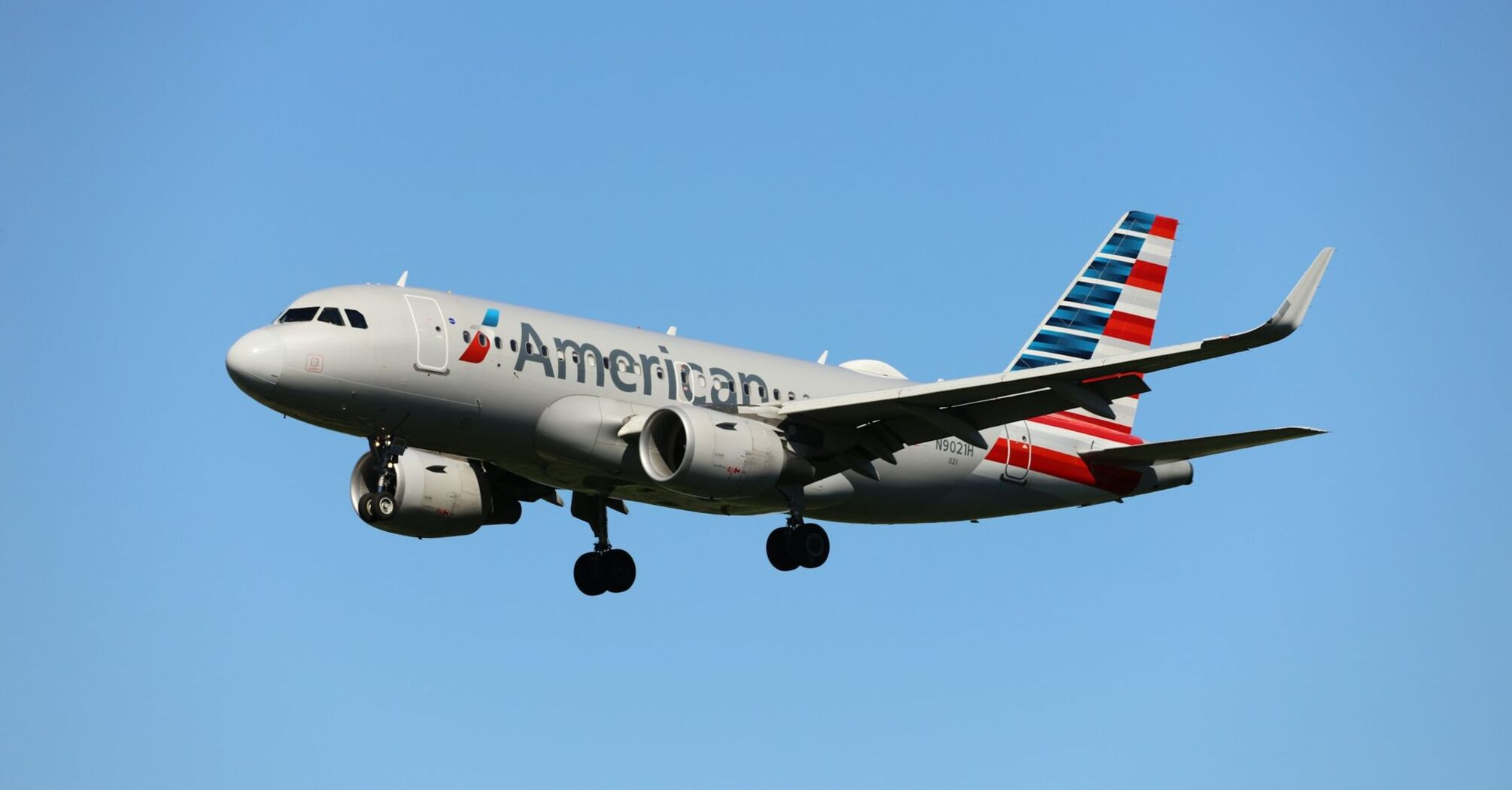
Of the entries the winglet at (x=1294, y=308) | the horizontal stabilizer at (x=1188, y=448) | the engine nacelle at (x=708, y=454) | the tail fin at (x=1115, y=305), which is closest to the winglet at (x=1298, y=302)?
the winglet at (x=1294, y=308)

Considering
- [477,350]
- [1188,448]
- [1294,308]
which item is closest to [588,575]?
[477,350]

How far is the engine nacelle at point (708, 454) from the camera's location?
1537 inches

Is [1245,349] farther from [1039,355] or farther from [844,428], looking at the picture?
[1039,355]

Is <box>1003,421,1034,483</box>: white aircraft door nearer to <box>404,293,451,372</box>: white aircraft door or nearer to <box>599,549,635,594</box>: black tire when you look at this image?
<box>599,549,635,594</box>: black tire

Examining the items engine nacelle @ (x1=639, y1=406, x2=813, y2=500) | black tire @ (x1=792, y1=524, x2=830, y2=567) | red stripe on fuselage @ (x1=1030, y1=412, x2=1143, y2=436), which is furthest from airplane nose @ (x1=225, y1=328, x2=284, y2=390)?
red stripe on fuselage @ (x1=1030, y1=412, x2=1143, y2=436)

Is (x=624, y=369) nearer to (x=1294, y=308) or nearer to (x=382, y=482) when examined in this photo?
(x=382, y=482)

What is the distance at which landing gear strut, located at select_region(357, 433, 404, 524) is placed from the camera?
38.9 metres

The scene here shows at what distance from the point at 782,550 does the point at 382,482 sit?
28.0 feet

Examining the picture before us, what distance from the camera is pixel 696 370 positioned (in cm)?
4172

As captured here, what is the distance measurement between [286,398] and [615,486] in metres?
7.78

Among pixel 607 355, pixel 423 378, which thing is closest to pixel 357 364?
pixel 423 378

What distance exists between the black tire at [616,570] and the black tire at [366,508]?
6300 mm

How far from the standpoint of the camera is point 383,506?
40.8 meters

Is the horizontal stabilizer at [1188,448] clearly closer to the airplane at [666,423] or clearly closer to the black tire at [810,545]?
the airplane at [666,423]
